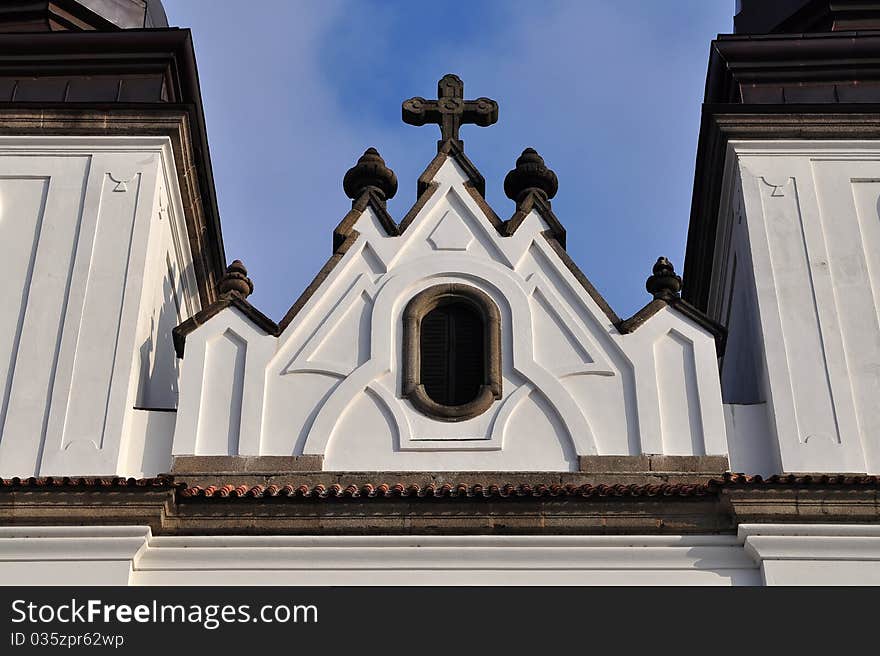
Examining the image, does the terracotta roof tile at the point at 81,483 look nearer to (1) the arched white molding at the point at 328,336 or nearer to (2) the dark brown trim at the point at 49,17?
(1) the arched white molding at the point at 328,336

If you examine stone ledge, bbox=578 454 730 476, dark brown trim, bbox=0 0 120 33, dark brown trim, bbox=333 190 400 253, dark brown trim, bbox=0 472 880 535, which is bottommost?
dark brown trim, bbox=0 472 880 535

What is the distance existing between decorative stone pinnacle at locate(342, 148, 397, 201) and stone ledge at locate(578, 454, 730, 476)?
3.50m

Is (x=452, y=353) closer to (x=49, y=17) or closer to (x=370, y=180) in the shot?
(x=370, y=180)

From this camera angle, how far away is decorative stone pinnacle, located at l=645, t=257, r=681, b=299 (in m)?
14.2

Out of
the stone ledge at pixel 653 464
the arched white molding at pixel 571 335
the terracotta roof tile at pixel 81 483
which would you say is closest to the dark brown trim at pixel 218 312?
the terracotta roof tile at pixel 81 483

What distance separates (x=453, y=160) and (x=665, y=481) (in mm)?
4007

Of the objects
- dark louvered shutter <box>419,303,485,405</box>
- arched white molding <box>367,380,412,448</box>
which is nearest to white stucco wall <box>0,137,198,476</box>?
arched white molding <box>367,380,412,448</box>

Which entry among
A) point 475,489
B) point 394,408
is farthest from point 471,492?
point 394,408

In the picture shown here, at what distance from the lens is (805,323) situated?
14.0m

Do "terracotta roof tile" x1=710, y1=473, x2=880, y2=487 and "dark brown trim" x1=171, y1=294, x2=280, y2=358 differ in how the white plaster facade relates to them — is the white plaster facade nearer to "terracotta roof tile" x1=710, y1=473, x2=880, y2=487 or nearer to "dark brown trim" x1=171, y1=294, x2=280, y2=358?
"dark brown trim" x1=171, y1=294, x2=280, y2=358

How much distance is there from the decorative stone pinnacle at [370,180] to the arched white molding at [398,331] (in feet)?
3.35
